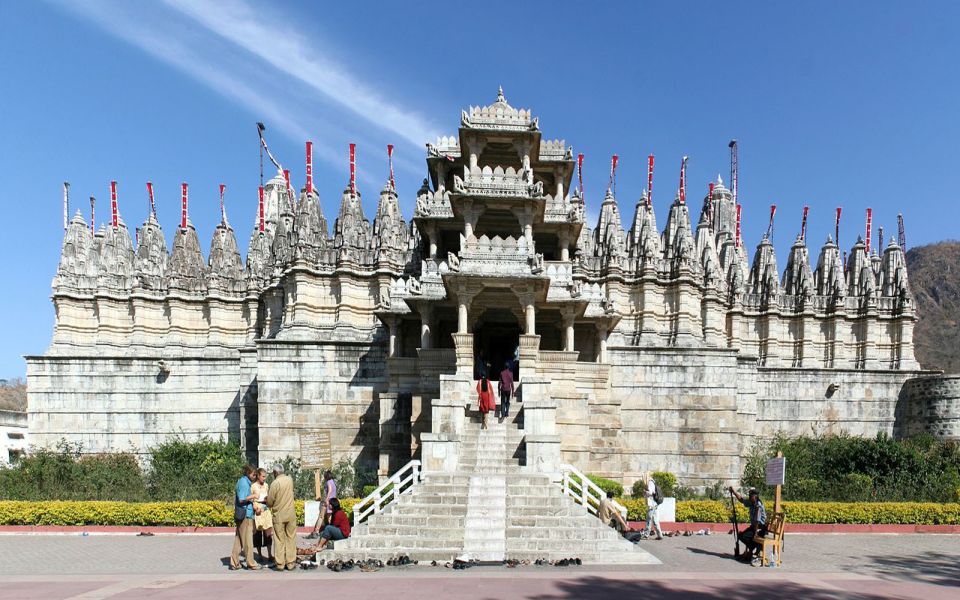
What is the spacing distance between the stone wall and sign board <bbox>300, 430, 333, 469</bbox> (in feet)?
91.3

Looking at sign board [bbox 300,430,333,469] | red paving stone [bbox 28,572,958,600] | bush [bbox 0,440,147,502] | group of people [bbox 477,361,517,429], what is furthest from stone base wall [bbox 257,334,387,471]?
red paving stone [bbox 28,572,958,600]

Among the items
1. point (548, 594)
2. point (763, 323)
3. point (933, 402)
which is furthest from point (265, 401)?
point (933, 402)

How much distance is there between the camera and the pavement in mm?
9242

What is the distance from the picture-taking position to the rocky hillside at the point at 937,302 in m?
70.8

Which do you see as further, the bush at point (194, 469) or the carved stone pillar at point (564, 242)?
the carved stone pillar at point (564, 242)

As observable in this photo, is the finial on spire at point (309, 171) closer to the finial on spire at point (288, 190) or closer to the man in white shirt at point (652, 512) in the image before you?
the finial on spire at point (288, 190)

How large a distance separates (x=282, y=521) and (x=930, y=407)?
29798mm

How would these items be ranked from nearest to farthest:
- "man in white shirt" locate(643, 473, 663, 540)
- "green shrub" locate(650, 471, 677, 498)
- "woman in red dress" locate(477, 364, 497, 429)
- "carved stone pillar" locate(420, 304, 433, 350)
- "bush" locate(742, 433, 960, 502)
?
"man in white shirt" locate(643, 473, 663, 540) < "woman in red dress" locate(477, 364, 497, 429) < "bush" locate(742, 433, 960, 502) < "carved stone pillar" locate(420, 304, 433, 350) < "green shrub" locate(650, 471, 677, 498)

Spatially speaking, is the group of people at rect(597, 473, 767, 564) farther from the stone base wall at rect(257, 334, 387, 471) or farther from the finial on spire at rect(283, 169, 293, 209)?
the finial on spire at rect(283, 169, 293, 209)

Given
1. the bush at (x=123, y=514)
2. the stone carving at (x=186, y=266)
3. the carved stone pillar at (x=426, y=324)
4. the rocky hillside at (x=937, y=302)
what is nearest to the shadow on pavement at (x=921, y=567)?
the bush at (x=123, y=514)

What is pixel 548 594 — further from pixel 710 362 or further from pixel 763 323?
pixel 763 323

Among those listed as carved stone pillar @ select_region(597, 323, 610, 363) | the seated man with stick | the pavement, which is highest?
carved stone pillar @ select_region(597, 323, 610, 363)

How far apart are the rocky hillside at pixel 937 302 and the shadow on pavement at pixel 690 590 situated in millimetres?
71891

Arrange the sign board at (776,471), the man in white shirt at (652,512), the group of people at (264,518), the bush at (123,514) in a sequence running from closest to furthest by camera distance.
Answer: the group of people at (264,518), the sign board at (776,471), the man in white shirt at (652,512), the bush at (123,514)
